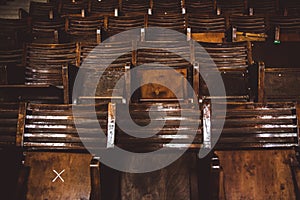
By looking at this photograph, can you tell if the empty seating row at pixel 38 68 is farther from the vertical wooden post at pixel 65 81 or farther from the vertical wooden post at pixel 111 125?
the vertical wooden post at pixel 111 125

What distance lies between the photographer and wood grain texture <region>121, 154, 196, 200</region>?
1424mm

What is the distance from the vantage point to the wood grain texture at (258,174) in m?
1.36

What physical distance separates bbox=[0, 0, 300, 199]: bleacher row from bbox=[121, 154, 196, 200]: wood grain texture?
96 mm

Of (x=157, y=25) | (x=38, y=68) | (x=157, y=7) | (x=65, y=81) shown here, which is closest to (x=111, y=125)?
(x=65, y=81)

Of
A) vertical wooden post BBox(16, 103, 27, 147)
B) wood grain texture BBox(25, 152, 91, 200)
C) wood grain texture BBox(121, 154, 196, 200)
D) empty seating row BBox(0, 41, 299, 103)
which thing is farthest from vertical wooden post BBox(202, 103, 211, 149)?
vertical wooden post BBox(16, 103, 27, 147)

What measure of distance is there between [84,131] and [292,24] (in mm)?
2151

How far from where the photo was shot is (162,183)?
4.75 ft

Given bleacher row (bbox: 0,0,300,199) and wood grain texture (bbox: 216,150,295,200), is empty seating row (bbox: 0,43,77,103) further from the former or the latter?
wood grain texture (bbox: 216,150,295,200)

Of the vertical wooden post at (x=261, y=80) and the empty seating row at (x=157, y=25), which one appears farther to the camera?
the empty seating row at (x=157, y=25)

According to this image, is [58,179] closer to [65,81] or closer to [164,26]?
[65,81]

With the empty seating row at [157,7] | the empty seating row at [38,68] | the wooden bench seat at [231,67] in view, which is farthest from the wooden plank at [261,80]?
the empty seating row at [157,7]

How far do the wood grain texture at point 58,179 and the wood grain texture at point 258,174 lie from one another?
55 centimetres

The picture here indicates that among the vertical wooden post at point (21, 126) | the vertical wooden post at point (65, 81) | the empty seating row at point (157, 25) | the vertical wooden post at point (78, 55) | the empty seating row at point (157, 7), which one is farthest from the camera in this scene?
the empty seating row at point (157, 7)

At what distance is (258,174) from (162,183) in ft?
1.25
